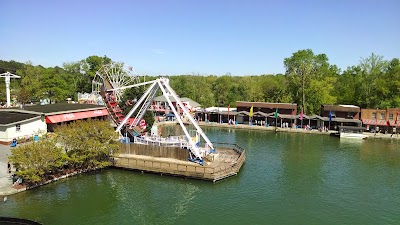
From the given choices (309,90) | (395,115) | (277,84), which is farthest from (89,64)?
(395,115)

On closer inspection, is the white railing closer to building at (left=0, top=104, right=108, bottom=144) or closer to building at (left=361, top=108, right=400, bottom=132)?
building at (left=0, top=104, right=108, bottom=144)

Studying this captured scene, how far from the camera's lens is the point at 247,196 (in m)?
29.5

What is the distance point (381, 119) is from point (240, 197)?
47313mm

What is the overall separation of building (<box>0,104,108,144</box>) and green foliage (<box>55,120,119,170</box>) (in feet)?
40.9

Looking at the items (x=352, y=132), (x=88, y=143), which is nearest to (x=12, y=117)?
(x=88, y=143)

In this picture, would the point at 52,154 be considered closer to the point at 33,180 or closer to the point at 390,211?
the point at 33,180

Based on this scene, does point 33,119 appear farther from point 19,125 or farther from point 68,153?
point 68,153

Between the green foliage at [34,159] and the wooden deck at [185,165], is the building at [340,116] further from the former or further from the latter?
the green foliage at [34,159]

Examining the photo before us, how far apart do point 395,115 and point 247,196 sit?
4760cm

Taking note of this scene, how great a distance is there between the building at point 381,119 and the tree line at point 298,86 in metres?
4.37

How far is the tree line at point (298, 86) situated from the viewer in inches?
2879

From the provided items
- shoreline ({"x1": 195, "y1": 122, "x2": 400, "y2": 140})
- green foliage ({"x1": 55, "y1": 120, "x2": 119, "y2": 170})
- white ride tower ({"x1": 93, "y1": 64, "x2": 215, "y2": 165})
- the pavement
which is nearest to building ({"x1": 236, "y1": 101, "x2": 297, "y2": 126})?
shoreline ({"x1": 195, "y1": 122, "x2": 400, "y2": 140})

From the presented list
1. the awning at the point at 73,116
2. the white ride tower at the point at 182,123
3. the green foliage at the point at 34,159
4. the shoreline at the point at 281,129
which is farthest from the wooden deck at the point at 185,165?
the shoreline at the point at 281,129

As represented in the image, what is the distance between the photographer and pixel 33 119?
153 ft
